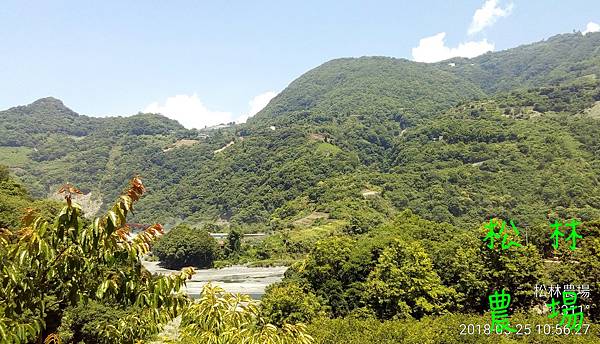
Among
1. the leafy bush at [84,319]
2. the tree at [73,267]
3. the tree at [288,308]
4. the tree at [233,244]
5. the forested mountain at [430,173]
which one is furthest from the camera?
the forested mountain at [430,173]

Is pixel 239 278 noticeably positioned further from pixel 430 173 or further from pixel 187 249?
pixel 430 173

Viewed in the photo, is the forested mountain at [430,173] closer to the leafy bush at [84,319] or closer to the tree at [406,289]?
the tree at [406,289]

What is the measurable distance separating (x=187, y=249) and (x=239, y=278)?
747 inches

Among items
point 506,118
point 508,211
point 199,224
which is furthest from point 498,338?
point 506,118

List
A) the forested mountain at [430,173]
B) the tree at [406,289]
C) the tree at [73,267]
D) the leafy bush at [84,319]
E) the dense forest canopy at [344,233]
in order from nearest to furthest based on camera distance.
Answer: the tree at [73,267] → the dense forest canopy at [344,233] → the leafy bush at [84,319] → the tree at [406,289] → the forested mountain at [430,173]

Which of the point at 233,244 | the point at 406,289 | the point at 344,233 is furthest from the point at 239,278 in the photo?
the point at 406,289

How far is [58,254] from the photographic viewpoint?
477 cm

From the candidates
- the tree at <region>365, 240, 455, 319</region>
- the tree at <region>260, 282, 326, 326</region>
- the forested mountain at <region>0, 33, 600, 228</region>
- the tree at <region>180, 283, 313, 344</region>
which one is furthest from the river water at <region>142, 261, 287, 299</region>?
the tree at <region>180, 283, 313, 344</region>

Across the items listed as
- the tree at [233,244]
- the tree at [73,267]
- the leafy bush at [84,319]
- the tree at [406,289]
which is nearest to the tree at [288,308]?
the tree at [406,289]

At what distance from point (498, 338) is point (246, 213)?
5156 inches

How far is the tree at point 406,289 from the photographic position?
30.5m

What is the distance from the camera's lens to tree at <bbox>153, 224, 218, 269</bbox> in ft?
300

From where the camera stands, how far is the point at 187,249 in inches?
3597

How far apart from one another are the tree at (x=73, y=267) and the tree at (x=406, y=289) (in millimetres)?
27302
